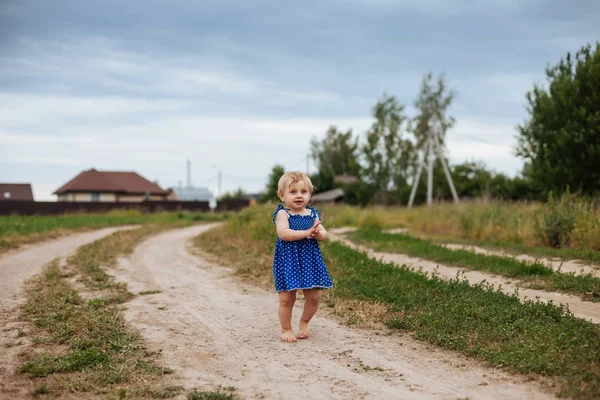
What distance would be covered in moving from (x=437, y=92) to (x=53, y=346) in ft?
138

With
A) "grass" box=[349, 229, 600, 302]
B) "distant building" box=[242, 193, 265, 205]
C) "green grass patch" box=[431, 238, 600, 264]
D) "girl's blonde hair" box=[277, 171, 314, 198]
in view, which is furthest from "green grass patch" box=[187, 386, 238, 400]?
"distant building" box=[242, 193, 265, 205]

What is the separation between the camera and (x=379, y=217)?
27.2 metres

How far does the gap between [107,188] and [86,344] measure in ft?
204

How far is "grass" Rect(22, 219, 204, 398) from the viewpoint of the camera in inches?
164

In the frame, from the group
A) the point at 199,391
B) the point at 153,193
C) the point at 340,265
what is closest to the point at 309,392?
the point at 199,391

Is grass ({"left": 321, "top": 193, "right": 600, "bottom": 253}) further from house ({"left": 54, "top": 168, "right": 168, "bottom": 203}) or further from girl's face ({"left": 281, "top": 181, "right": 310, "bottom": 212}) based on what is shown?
house ({"left": 54, "top": 168, "right": 168, "bottom": 203})

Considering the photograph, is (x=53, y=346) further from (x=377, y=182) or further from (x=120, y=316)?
(x=377, y=182)

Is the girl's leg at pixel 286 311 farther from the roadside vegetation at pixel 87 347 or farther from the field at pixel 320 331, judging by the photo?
the roadside vegetation at pixel 87 347

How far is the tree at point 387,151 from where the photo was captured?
188ft

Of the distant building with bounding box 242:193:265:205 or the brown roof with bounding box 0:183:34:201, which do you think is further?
the brown roof with bounding box 0:183:34:201

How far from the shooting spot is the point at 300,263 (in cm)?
579

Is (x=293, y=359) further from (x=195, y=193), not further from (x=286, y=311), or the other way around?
(x=195, y=193)

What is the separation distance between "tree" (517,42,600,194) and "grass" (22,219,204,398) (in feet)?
53.4

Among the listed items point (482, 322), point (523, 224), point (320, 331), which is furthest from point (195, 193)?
point (482, 322)
